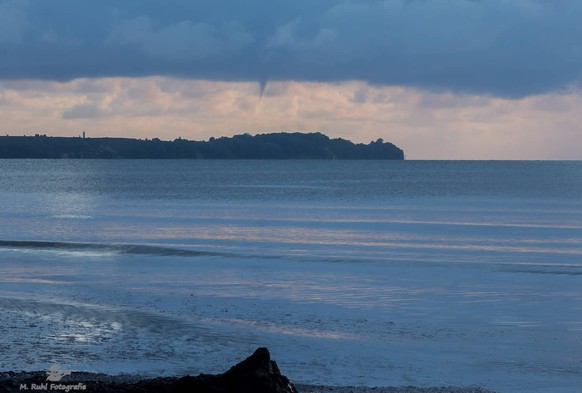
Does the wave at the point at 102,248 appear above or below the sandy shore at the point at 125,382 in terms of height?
below

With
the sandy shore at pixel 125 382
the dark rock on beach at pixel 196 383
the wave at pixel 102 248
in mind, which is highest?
the dark rock on beach at pixel 196 383

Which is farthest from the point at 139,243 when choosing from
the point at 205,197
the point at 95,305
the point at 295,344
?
the point at 205,197

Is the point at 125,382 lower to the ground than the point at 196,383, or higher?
lower

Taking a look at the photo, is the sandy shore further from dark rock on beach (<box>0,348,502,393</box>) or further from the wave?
the wave

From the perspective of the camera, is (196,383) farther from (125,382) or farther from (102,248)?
(102,248)

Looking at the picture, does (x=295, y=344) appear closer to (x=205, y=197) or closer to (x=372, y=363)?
(x=372, y=363)

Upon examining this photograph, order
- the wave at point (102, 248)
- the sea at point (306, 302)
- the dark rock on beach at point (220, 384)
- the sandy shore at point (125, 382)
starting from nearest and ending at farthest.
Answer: the dark rock on beach at point (220, 384)
the sandy shore at point (125, 382)
the sea at point (306, 302)
the wave at point (102, 248)

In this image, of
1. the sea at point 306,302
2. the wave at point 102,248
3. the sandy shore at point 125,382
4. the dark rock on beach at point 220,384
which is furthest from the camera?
the wave at point 102,248

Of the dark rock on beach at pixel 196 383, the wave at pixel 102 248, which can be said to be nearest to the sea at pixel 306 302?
the wave at pixel 102 248

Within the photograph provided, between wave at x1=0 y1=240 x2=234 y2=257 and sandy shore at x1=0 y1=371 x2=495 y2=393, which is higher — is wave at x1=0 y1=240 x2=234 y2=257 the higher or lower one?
the lower one

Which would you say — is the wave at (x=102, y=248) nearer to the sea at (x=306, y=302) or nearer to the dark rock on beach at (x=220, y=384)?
the sea at (x=306, y=302)

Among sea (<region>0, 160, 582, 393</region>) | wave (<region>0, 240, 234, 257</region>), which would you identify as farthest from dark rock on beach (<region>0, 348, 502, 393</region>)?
wave (<region>0, 240, 234, 257</region>)

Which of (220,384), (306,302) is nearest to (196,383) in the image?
(220,384)

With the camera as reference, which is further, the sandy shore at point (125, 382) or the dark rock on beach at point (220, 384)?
the sandy shore at point (125, 382)
